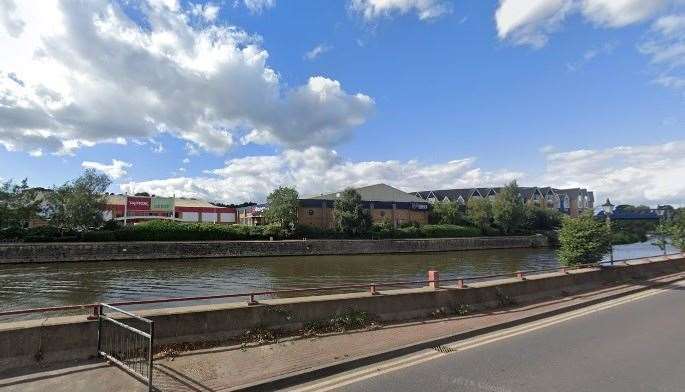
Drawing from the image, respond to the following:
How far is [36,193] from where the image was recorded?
56719mm

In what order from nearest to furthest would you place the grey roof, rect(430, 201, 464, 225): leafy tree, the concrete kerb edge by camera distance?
the concrete kerb edge
rect(430, 201, 464, 225): leafy tree
the grey roof

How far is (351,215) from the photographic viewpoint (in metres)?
68.6

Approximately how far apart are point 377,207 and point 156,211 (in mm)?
38332

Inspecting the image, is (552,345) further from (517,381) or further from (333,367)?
(333,367)

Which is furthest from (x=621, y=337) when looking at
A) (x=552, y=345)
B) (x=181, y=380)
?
(x=181, y=380)

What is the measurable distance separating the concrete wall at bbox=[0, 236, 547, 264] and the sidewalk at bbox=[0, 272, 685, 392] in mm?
46036

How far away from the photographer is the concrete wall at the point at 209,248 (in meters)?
45.3

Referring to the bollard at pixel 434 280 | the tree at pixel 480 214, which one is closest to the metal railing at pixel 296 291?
the bollard at pixel 434 280

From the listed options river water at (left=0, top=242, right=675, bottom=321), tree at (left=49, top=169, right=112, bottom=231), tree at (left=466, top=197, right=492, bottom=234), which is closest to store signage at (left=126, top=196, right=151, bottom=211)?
tree at (left=49, top=169, right=112, bottom=231)

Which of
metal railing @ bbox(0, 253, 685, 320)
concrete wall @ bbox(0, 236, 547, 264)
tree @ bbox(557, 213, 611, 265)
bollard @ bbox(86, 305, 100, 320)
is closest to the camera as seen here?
metal railing @ bbox(0, 253, 685, 320)

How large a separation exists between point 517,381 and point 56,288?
93.5 ft

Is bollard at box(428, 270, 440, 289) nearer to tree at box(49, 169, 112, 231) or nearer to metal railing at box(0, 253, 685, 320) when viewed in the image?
metal railing at box(0, 253, 685, 320)

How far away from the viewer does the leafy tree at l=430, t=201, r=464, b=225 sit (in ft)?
282

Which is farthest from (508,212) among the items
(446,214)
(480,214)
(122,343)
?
(122,343)
